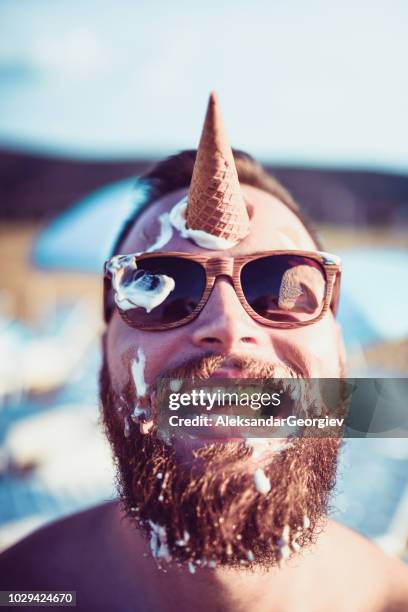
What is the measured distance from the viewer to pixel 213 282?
36.8 inches

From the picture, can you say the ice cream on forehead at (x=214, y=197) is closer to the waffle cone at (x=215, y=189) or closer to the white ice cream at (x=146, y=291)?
the waffle cone at (x=215, y=189)

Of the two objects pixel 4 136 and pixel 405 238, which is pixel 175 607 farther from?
pixel 405 238

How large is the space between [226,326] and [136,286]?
21cm

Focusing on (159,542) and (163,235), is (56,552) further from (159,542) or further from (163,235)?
(163,235)

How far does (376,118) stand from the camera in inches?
59.2

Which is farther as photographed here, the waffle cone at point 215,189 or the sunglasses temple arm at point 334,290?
the sunglasses temple arm at point 334,290

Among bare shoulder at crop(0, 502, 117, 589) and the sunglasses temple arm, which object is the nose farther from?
bare shoulder at crop(0, 502, 117, 589)

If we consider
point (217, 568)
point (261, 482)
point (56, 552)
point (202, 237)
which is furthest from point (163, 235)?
point (56, 552)

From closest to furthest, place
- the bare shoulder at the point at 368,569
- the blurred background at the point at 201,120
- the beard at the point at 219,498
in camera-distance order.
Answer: the beard at the point at 219,498 < the bare shoulder at the point at 368,569 < the blurred background at the point at 201,120

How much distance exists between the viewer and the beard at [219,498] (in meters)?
0.86

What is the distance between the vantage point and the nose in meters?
0.90

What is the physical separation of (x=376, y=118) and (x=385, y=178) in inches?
45.3

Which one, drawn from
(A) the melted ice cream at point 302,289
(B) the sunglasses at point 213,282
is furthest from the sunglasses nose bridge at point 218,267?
(A) the melted ice cream at point 302,289

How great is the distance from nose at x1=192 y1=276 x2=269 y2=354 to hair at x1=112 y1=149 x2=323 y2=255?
1.16 ft
